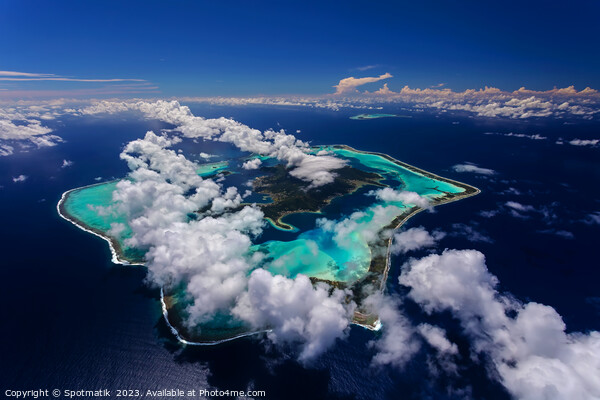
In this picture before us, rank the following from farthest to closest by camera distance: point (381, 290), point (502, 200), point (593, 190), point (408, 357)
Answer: point (593, 190)
point (502, 200)
point (381, 290)
point (408, 357)

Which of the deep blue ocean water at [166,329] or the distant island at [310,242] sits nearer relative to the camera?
the deep blue ocean water at [166,329]

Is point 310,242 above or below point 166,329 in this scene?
above

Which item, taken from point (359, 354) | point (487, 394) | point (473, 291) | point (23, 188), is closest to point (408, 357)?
point (359, 354)

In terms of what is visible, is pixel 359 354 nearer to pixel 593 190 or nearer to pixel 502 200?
pixel 502 200

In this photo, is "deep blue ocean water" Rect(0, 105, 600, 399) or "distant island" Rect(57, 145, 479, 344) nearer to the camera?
"deep blue ocean water" Rect(0, 105, 600, 399)

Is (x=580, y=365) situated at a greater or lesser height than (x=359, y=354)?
greater

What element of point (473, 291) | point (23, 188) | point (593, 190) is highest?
point (593, 190)

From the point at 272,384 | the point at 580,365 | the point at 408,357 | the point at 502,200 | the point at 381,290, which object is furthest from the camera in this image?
the point at 502,200

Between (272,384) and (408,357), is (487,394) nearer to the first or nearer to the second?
(408,357)

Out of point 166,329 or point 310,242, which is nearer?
point 166,329

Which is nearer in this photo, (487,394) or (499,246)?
(487,394)
